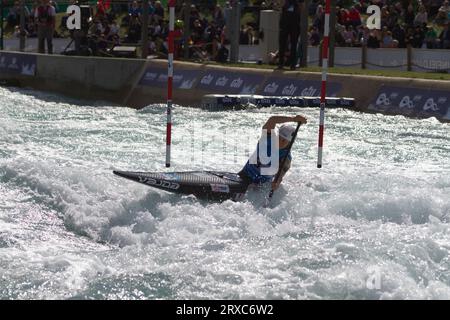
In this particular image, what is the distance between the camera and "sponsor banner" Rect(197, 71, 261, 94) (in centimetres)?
1986

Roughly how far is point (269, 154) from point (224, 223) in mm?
1184

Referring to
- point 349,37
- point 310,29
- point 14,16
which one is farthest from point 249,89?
point 14,16

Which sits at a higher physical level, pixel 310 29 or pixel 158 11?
pixel 158 11

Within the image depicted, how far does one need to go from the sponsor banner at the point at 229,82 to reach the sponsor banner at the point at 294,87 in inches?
13.7

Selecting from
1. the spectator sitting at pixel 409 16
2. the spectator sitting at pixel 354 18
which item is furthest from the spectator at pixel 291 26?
the spectator sitting at pixel 409 16

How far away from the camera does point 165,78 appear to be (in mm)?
21328

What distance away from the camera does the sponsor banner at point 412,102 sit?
54.5ft

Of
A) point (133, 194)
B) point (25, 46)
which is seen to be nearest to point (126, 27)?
point (25, 46)

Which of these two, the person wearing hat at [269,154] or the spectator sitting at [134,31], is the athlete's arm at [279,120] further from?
the spectator sitting at [134,31]

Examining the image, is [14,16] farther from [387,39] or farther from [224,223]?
[224,223]

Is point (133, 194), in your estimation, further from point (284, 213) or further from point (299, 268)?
point (299, 268)

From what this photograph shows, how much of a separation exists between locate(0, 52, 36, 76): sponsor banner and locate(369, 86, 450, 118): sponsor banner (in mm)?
10747

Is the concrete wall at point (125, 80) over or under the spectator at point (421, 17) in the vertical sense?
under
